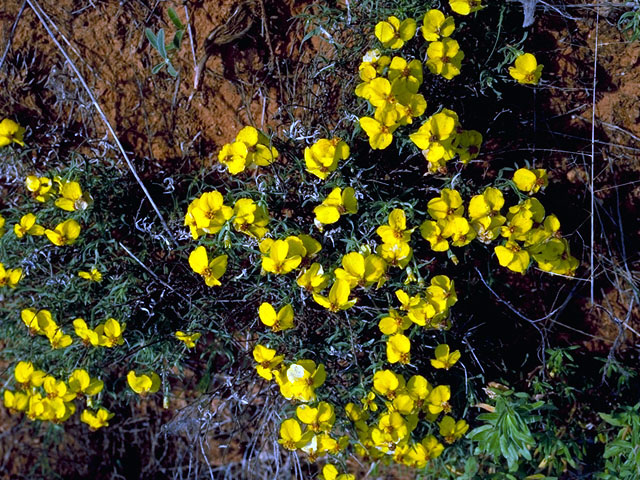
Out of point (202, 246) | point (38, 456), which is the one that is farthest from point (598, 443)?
point (38, 456)

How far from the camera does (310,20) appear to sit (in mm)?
3189

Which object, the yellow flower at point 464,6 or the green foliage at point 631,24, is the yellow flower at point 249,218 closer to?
the yellow flower at point 464,6

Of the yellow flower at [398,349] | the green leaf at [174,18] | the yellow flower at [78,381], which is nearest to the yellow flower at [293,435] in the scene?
the yellow flower at [398,349]

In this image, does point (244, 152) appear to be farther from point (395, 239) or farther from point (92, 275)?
point (92, 275)

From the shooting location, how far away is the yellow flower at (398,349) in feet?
9.04

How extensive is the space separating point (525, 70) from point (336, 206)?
1.14 meters

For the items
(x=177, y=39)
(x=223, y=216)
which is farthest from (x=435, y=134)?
(x=177, y=39)

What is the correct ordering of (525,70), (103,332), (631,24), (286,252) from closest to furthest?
(286,252) < (525,70) < (103,332) < (631,24)

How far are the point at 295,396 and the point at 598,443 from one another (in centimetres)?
201

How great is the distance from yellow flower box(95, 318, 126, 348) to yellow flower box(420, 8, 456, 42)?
6.73ft

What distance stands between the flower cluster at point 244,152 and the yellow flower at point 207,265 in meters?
0.40

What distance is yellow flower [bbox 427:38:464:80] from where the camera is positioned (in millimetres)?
2742

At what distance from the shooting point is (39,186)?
3.03 metres

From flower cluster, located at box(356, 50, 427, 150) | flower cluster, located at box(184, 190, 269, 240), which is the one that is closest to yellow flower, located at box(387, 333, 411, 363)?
flower cluster, located at box(184, 190, 269, 240)
